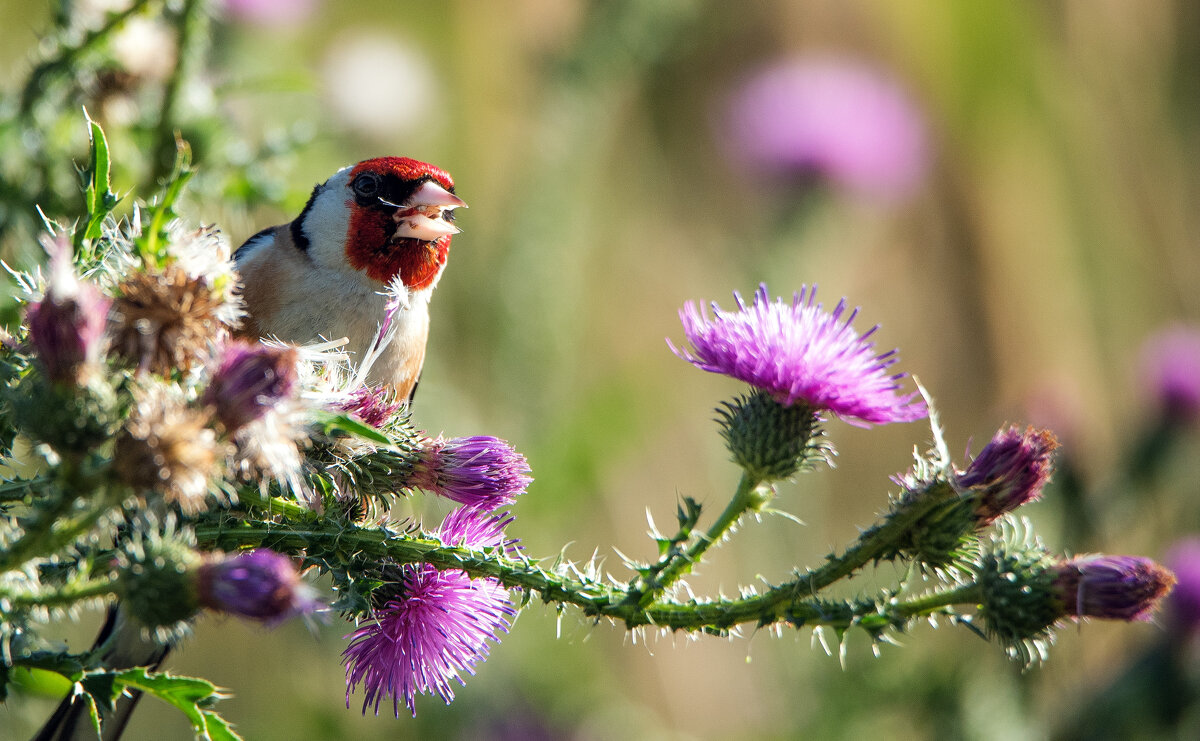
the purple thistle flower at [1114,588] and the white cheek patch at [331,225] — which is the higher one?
the white cheek patch at [331,225]

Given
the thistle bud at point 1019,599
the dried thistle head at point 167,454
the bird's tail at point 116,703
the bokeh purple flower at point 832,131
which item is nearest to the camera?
the dried thistle head at point 167,454

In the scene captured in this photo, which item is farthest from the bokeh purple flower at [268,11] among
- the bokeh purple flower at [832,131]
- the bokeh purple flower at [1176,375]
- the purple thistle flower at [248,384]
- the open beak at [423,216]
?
the bokeh purple flower at [1176,375]

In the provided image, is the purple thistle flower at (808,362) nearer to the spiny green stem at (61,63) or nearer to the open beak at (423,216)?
the open beak at (423,216)

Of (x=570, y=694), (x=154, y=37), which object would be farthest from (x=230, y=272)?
(x=570, y=694)

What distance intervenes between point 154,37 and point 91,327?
4.99 feet

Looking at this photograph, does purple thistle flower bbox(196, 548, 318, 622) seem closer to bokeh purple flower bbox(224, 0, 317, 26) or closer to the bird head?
the bird head

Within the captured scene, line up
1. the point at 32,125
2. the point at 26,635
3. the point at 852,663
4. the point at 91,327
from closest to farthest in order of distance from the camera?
the point at 91,327, the point at 26,635, the point at 32,125, the point at 852,663

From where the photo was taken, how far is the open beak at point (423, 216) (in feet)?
7.41

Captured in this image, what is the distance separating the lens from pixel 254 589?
1.04 metres

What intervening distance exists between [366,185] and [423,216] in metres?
0.17

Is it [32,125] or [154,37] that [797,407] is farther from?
[154,37]

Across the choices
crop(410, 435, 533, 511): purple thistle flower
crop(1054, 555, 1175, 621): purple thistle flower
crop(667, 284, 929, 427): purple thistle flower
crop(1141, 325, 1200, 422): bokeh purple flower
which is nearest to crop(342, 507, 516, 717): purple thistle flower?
crop(410, 435, 533, 511): purple thistle flower

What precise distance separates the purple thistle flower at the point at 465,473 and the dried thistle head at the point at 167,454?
44 centimetres

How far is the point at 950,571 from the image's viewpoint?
1.43 metres
